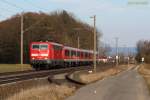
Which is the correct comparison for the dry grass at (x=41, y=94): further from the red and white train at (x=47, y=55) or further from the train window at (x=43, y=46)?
the train window at (x=43, y=46)

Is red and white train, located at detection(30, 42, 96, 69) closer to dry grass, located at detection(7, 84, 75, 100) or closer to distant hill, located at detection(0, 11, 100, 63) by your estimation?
distant hill, located at detection(0, 11, 100, 63)

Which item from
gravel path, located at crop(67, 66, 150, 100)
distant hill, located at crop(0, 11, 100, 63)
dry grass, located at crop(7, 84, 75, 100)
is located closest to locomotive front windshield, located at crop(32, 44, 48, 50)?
gravel path, located at crop(67, 66, 150, 100)

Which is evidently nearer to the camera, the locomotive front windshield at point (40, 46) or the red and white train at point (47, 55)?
the red and white train at point (47, 55)

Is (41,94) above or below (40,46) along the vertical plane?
below

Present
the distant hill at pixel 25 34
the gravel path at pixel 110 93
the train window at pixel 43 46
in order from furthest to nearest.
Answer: the distant hill at pixel 25 34 → the train window at pixel 43 46 → the gravel path at pixel 110 93

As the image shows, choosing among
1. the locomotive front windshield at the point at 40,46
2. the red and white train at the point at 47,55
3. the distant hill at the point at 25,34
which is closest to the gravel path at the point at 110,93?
the red and white train at the point at 47,55

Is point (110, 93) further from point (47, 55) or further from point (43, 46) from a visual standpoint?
point (43, 46)

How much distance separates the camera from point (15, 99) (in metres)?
19.1

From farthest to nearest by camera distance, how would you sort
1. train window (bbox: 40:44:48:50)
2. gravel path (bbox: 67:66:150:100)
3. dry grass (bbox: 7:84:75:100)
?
train window (bbox: 40:44:48:50) < gravel path (bbox: 67:66:150:100) < dry grass (bbox: 7:84:75:100)

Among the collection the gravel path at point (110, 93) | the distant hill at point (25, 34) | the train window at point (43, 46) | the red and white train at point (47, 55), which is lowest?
the gravel path at point (110, 93)

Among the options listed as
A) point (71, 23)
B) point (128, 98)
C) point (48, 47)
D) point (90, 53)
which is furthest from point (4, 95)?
point (71, 23)

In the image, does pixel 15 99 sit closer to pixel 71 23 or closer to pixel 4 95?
pixel 4 95

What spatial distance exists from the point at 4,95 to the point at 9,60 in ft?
298

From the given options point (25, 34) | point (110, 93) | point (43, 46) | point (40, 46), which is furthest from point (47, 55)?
point (25, 34)
